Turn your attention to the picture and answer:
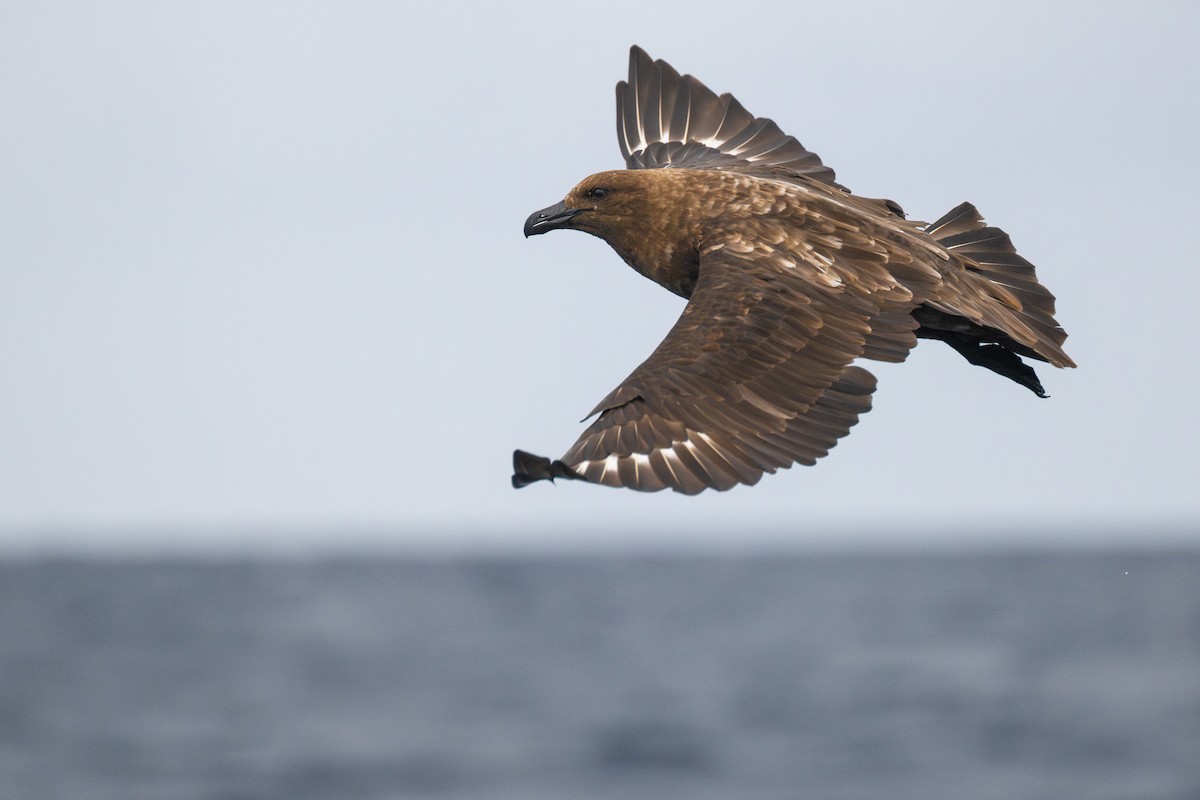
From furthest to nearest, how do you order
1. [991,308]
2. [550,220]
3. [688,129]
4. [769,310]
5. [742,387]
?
[688,129] < [550,220] < [991,308] < [769,310] < [742,387]

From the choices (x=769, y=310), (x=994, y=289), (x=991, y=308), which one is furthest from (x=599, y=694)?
(x=769, y=310)

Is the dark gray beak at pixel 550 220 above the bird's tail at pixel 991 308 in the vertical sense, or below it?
above

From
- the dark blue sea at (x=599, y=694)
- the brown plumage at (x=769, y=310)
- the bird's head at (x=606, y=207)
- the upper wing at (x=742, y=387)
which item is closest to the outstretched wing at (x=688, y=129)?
the brown plumage at (x=769, y=310)

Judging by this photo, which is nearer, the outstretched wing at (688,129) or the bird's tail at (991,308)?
the bird's tail at (991,308)

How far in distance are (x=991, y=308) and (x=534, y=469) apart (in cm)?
283

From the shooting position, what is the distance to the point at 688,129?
11516mm

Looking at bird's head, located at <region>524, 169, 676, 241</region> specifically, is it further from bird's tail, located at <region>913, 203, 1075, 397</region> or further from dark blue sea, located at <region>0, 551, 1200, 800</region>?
dark blue sea, located at <region>0, 551, 1200, 800</region>

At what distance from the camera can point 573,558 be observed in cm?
12569

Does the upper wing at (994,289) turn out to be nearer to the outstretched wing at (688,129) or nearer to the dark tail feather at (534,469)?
the outstretched wing at (688,129)

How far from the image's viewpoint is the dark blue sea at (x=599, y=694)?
32.3 meters

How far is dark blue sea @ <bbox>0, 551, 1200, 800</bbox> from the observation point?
32.3 m

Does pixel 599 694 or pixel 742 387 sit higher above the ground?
pixel 599 694

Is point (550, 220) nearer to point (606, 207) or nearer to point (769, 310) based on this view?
point (606, 207)

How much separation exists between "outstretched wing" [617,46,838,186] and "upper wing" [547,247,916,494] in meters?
2.37
